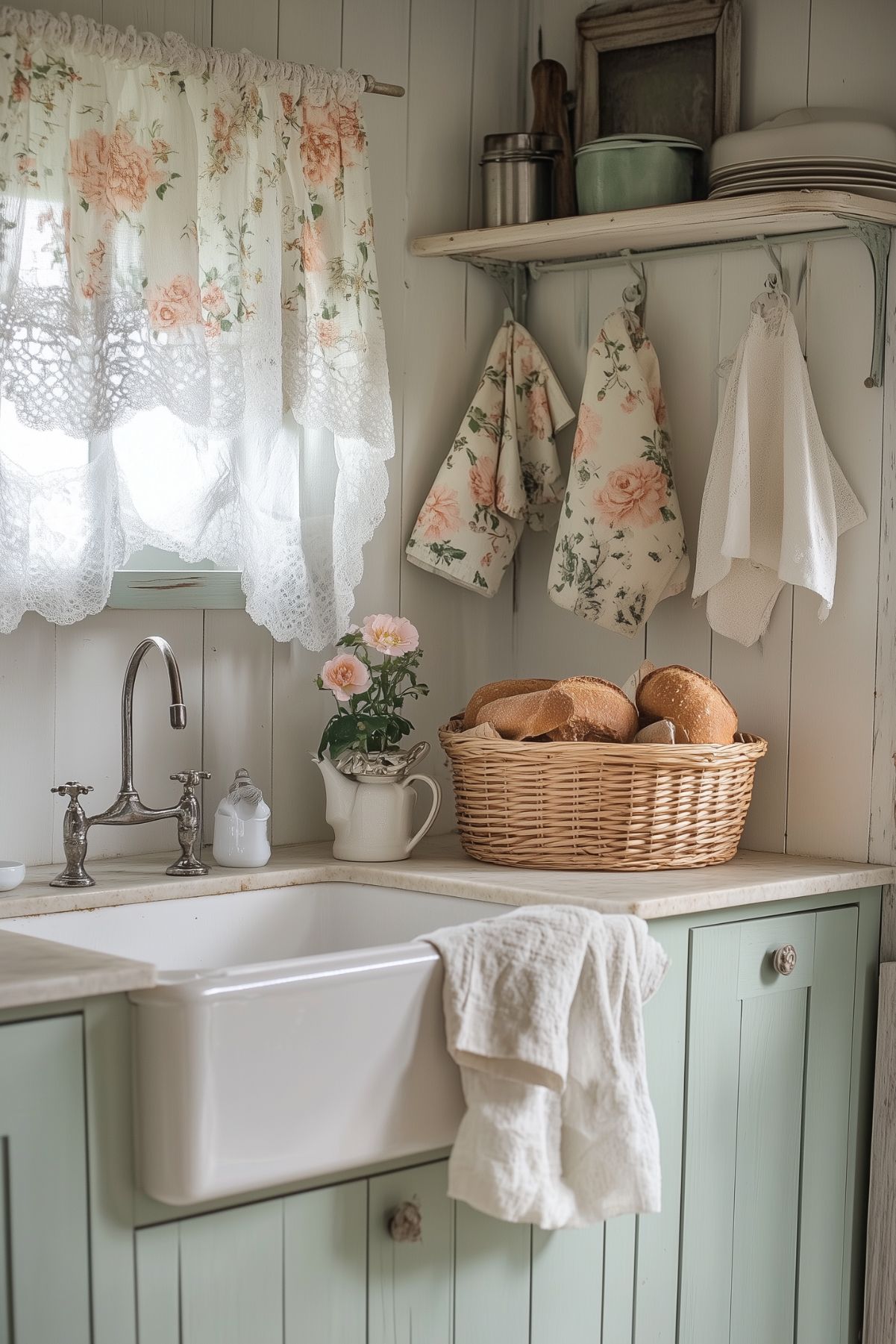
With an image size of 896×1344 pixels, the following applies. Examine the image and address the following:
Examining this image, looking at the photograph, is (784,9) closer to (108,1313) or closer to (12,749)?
(12,749)

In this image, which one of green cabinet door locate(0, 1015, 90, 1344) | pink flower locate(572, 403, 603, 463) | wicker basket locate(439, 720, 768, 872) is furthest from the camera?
pink flower locate(572, 403, 603, 463)

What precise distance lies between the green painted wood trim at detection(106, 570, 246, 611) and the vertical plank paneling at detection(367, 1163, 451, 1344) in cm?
90

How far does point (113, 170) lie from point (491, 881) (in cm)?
105

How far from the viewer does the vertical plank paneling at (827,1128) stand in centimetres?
210

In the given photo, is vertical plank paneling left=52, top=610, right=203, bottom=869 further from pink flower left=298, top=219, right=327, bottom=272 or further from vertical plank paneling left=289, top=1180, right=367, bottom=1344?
vertical plank paneling left=289, top=1180, right=367, bottom=1344

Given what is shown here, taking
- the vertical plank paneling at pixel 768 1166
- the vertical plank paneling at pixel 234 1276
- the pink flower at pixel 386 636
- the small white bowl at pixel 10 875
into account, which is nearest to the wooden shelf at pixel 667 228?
the pink flower at pixel 386 636

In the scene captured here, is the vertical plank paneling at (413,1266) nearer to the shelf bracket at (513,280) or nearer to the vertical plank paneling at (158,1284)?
the vertical plank paneling at (158,1284)

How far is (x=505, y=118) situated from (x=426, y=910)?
4.57 feet

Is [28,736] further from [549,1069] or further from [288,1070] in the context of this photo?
[549,1069]

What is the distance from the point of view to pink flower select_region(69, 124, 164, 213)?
198 centimetres

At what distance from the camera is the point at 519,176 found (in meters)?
2.43

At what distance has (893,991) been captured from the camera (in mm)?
2150

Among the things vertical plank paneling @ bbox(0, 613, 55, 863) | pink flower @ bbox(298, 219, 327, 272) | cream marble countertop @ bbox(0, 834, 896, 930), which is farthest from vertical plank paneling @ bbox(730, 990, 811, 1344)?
pink flower @ bbox(298, 219, 327, 272)

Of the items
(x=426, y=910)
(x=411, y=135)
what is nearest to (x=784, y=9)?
(x=411, y=135)
